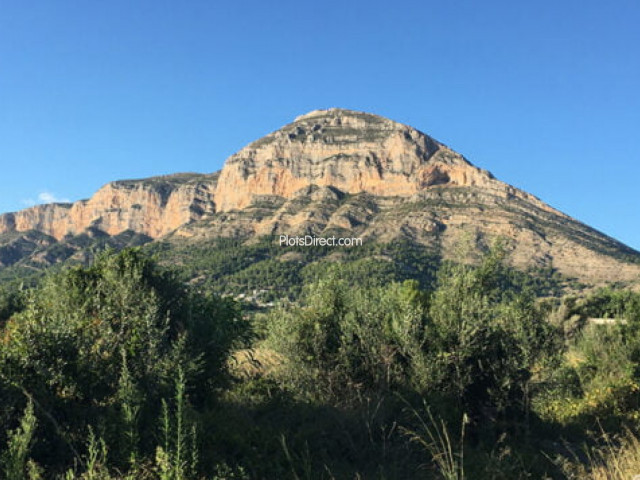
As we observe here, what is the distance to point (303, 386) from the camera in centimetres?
1099

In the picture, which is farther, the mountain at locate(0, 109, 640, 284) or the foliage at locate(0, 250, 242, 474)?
the mountain at locate(0, 109, 640, 284)

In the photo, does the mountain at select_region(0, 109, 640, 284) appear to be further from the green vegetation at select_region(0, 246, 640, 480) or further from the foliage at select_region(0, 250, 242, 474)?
the foliage at select_region(0, 250, 242, 474)

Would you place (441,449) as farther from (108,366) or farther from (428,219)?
(428,219)

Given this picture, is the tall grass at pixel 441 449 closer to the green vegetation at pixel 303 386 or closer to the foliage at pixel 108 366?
the green vegetation at pixel 303 386

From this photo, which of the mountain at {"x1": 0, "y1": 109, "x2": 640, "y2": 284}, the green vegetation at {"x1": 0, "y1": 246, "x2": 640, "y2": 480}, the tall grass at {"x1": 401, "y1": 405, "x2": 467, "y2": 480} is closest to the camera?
the tall grass at {"x1": 401, "y1": 405, "x2": 467, "y2": 480}

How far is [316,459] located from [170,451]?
280 centimetres

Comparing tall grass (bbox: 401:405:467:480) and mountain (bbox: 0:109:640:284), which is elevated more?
A: mountain (bbox: 0:109:640:284)

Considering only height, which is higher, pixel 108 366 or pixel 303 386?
pixel 108 366

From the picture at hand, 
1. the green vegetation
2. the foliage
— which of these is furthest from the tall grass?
the foliage

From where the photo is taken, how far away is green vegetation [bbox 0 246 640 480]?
6047 millimetres

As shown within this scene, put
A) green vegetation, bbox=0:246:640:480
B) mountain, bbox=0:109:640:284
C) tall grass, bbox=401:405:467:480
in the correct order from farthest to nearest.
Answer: mountain, bbox=0:109:640:284 < green vegetation, bbox=0:246:640:480 < tall grass, bbox=401:405:467:480

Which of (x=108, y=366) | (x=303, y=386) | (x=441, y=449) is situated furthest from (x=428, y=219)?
(x=108, y=366)

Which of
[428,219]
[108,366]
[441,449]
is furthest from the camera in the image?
[428,219]

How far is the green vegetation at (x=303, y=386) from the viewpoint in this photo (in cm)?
605
